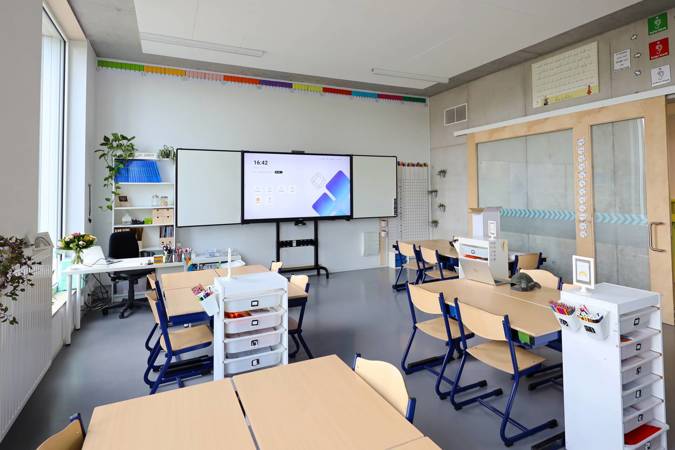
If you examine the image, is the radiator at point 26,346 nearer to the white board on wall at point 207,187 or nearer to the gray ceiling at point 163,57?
the white board on wall at point 207,187

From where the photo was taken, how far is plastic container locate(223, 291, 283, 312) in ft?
7.95

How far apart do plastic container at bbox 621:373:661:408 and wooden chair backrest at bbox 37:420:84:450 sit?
2415 millimetres

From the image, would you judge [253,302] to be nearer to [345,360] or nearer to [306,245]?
[345,360]

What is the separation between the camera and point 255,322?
8.24 ft

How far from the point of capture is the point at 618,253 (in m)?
4.72

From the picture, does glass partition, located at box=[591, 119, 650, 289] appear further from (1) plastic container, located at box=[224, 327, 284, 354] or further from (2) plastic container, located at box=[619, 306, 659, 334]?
(1) plastic container, located at box=[224, 327, 284, 354]

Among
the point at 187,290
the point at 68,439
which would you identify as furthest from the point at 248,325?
the point at 68,439

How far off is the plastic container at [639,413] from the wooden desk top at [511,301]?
51 centimetres

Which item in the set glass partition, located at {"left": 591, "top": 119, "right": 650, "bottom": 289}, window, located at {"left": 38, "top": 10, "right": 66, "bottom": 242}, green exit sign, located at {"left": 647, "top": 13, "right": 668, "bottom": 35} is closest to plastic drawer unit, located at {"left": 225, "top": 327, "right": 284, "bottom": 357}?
window, located at {"left": 38, "top": 10, "right": 66, "bottom": 242}

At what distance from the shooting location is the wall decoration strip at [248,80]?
18.5 ft

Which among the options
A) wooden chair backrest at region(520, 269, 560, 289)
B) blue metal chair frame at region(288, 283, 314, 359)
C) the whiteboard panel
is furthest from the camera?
the whiteboard panel

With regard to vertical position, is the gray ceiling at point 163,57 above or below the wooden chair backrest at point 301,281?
above

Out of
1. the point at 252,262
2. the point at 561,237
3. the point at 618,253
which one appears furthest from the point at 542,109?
the point at 252,262

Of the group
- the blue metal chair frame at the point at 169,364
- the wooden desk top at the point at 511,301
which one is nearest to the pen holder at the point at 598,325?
the wooden desk top at the point at 511,301
